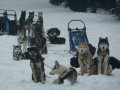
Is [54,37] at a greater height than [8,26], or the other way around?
[8,26]

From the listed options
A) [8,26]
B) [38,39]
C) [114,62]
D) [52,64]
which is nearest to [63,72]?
[114,62]

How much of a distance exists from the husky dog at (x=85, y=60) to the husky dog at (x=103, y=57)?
0.67ft

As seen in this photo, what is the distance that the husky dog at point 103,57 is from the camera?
9.42 meters

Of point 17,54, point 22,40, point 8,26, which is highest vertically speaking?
point 8,26

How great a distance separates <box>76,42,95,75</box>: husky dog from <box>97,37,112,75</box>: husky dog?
0.20m

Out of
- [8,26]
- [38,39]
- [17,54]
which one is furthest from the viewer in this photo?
[8,26]

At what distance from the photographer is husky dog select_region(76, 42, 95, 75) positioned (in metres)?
9.48

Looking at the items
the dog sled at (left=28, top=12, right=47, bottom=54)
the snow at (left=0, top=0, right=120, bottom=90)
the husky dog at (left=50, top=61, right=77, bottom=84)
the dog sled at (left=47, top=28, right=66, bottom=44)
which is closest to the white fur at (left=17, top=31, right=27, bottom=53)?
the dog sled at (left=28, top=12, right=47, bottom=54)

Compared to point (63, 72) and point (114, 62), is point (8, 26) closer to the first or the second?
point (114, 62)

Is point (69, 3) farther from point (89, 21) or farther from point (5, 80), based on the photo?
point (5, 80)

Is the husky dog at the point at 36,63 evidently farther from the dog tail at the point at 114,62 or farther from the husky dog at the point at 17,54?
the husky dog at the point at 17,54

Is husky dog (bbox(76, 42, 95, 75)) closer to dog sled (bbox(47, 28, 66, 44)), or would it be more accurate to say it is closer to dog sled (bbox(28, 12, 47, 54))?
dog sled (bbox(28, 12, 47, 54))

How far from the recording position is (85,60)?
31.4ft

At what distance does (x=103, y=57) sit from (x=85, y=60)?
0.45 meters
